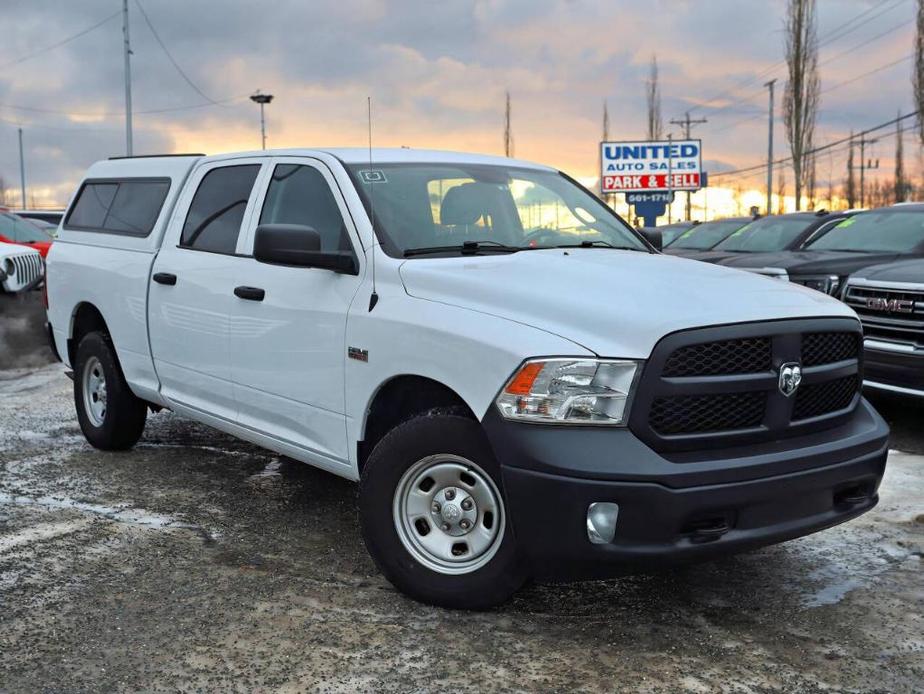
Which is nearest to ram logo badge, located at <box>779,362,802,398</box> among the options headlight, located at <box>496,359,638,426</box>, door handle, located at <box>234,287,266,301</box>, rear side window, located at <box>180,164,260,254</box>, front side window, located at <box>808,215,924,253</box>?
headlight, located at <box>496,359,638,426</box>

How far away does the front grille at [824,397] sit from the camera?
3.76m

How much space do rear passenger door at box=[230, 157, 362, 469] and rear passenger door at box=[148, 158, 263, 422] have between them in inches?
6.0

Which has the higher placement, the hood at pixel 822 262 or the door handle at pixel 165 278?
the hood at pixel 822 262

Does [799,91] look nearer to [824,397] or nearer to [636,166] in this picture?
[636,166]

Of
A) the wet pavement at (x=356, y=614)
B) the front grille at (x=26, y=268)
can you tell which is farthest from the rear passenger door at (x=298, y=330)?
the front grille at (x=26, y=268)

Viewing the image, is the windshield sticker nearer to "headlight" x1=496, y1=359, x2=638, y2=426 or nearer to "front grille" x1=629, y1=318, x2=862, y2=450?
"headlight" x1=496, y1=359, x2=638, y2=426

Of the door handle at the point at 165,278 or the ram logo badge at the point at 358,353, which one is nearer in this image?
the ram logo badge at the point at 358,353

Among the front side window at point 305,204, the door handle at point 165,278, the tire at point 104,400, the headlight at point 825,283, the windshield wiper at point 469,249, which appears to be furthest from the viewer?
the headlight at point 825,283

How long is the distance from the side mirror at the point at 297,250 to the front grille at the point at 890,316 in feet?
14.2

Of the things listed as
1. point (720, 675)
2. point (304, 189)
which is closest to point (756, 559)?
point (720, 675)

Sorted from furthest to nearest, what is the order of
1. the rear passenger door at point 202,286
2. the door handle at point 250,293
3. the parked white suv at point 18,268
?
the parked white suv at point 18,268
the rear passenger door at point 202,286
the door handle at point 250,293

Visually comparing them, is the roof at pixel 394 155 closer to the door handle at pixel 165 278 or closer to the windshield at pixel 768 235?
the door handle at pixel 165 278

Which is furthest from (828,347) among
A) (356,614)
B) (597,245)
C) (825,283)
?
(825,283)

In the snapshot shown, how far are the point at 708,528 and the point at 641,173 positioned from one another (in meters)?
28.4
